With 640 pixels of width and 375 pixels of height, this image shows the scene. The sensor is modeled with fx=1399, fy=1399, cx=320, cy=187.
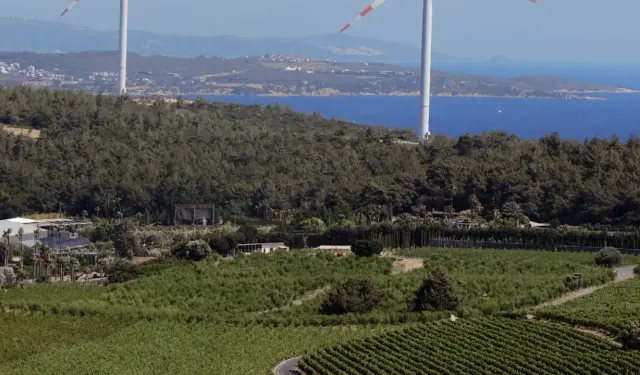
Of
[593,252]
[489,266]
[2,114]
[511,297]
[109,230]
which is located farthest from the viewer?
[2,114]

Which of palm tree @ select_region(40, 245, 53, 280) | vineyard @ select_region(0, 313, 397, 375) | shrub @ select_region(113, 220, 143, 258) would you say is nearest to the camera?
vineyard @ select_region(0, 313, 397, 375)

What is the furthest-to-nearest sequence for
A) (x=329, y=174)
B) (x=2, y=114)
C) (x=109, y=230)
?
(x=2, y=114), (x=329, y=174), (x=109, y=230)

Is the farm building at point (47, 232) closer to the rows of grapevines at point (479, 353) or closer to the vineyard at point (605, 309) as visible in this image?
the vineyard at point (605, 309)

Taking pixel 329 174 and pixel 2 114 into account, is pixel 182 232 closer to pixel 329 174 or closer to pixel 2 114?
pixel 329 174

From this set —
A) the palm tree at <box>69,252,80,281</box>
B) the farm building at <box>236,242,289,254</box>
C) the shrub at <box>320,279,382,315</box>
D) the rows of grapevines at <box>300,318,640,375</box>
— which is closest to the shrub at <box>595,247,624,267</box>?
the shrub at <box>320,279,382,315</box>

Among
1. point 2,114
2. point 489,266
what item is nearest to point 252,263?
point 489,266

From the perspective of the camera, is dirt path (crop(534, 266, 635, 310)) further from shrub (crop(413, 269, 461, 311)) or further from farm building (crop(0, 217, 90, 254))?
farm building (crop(0, 217, 90, 254))

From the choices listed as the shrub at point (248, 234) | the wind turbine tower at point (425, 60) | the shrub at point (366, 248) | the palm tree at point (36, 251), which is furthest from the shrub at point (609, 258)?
the wind turbine tower at point (425, 60)
